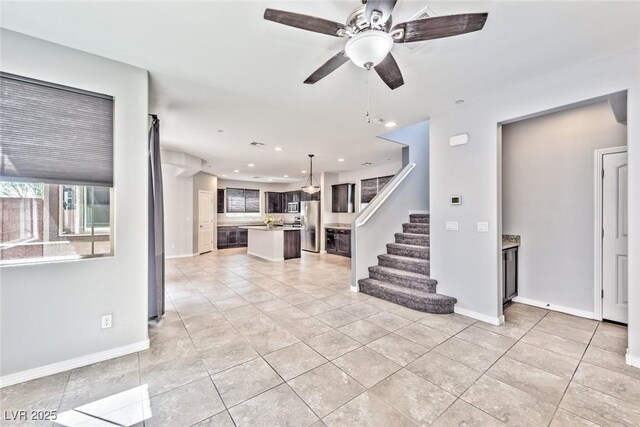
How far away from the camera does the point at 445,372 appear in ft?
7.10

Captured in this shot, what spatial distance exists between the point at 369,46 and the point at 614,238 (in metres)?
3.74

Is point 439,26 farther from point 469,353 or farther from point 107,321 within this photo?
point 107,321

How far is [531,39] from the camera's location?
2.14 m

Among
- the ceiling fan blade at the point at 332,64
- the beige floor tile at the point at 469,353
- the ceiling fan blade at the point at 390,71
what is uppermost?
the ceiling fan blade at the point at 390,71

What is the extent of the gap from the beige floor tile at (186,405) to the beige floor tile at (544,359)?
2599 mm

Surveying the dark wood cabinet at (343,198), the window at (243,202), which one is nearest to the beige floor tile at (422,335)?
the dark wood cabinet at (343,198)

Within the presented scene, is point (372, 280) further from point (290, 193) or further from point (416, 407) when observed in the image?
point (290, 193)

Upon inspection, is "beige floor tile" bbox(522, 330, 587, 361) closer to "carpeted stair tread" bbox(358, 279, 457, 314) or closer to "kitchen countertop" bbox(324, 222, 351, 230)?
"carpeted stair tread" bbox(358, 279, 457, 314)

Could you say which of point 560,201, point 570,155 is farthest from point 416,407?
point 570,155

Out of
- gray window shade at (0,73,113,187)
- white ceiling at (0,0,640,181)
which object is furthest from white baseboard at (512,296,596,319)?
gray window shade at (0,73,113,187)

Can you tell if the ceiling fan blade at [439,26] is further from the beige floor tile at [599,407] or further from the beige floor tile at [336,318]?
the beige floor tile at [336,318]

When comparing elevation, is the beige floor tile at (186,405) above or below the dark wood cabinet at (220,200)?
below

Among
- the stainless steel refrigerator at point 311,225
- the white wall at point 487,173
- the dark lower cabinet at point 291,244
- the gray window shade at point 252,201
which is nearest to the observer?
the white wall at point 487,173

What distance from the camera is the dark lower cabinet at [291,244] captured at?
738 cm
